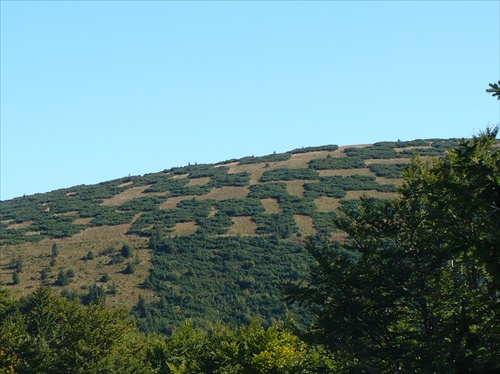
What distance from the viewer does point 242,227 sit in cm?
11206

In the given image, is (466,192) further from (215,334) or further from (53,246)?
(53,246)

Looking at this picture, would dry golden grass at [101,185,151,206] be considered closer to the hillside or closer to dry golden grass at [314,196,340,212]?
the hillside

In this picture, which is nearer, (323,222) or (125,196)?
(323,222)

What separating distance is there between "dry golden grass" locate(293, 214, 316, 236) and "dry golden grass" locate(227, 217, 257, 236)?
24.3 feet

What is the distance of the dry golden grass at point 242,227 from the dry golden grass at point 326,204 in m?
12.5

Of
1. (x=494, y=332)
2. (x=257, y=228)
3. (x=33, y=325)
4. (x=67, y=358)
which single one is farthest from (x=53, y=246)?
(x=494, y=332)

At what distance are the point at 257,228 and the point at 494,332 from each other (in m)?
93.7

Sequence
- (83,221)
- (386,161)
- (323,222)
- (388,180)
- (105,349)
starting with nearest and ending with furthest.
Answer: (105,349)
(323,222)
(83,221)
(388,180)
(386,161)

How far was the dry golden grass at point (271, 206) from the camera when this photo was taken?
387 feet

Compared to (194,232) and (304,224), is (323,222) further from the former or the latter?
(194,232)

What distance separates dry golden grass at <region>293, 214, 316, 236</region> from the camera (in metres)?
105

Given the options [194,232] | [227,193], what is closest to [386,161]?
[227,193]

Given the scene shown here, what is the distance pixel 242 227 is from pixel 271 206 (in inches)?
417

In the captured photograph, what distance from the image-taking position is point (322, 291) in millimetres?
25938
